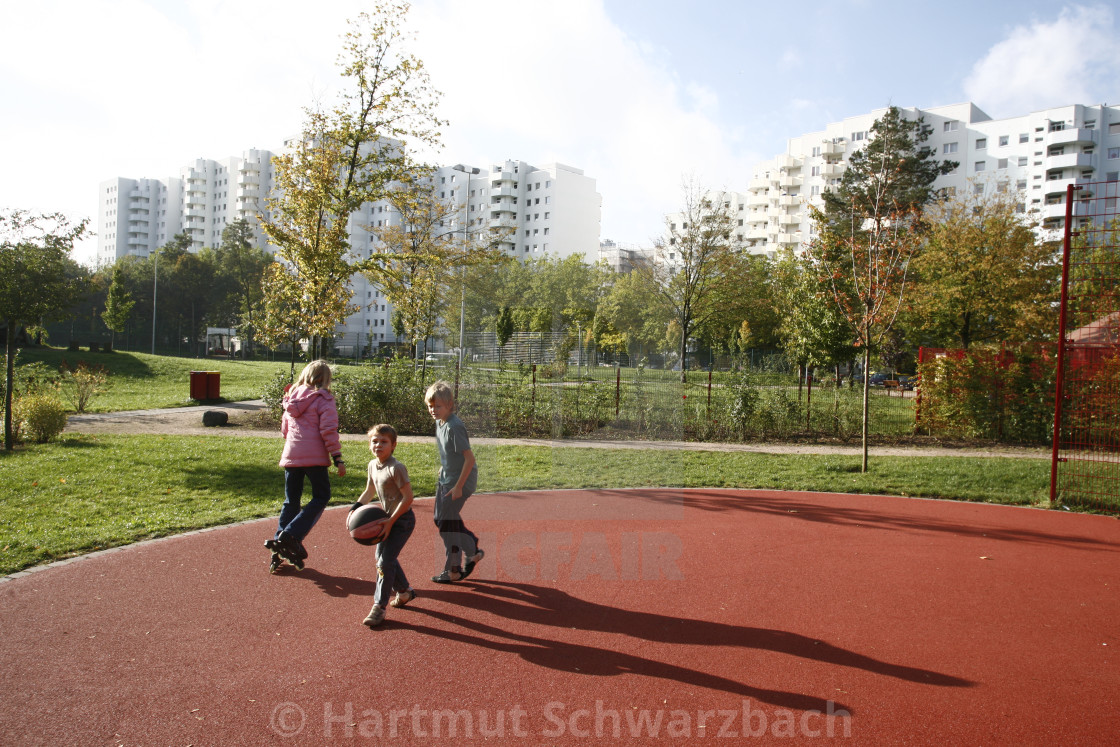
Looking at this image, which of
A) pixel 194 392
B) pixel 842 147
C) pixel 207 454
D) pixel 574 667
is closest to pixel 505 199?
pixel 842 147

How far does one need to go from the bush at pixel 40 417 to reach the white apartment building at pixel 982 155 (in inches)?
2075

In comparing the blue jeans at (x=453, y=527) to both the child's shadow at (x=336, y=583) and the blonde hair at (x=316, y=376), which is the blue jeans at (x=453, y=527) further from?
the blonde hair at (x=316, y=376)

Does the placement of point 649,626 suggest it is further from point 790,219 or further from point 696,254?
point 790,219

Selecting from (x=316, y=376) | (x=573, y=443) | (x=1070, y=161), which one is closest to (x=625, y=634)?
(x=316, y=376)

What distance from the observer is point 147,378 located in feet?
95.5

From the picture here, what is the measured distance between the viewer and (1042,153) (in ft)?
225

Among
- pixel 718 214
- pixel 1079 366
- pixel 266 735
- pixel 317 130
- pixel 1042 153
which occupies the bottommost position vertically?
pixel 266 735

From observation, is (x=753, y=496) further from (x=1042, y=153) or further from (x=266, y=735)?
(x=1042, y=153)

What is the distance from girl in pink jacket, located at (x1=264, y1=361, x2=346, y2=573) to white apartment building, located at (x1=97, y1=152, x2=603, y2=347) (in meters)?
74.1

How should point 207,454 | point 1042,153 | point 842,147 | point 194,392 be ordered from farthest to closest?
point 842,147 < point 1042,153 < point 194,392 < point 207,454

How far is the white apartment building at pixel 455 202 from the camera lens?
93250mm

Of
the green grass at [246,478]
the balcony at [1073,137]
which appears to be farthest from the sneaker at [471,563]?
the balcony at [1073,137]

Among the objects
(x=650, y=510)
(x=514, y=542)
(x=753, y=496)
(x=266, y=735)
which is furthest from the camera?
(x=753, y=496)

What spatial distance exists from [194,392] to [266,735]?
20668mm
